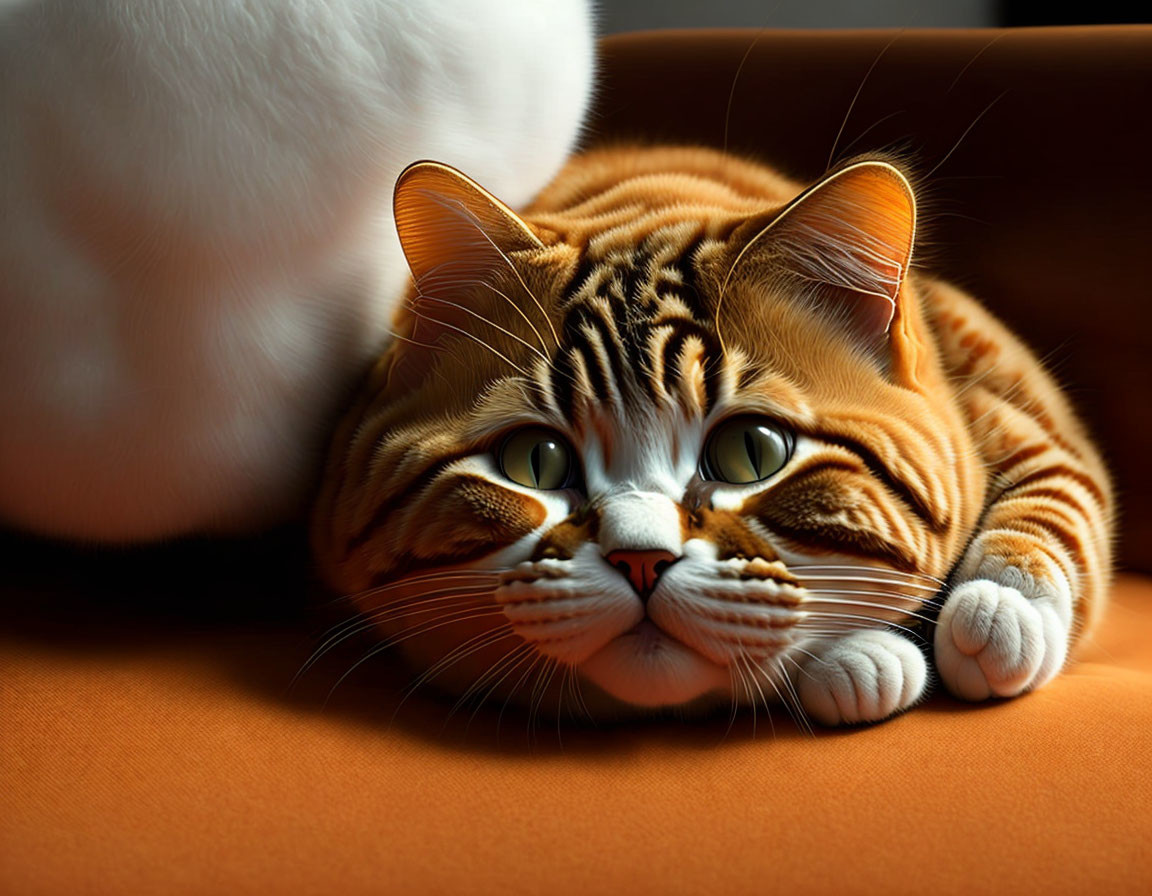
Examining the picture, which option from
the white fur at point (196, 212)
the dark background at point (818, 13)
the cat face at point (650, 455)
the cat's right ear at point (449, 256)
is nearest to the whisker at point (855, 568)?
the cat face at point (650, 455)

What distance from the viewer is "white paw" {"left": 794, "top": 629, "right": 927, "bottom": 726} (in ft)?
2.70

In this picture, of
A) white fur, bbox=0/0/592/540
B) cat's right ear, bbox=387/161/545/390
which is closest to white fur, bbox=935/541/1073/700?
cat's right ear, bbox=387/161/545/390

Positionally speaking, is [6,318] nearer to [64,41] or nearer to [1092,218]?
[64,41]

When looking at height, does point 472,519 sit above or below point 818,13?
below

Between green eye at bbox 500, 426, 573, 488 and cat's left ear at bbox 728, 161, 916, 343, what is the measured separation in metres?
0.20

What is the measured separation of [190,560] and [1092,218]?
1.06 metres

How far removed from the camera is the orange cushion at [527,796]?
2.23 ft

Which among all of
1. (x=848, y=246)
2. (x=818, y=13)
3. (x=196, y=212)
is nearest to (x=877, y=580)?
(x=848, y=246)

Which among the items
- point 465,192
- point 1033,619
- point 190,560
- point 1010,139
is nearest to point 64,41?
point 465,192

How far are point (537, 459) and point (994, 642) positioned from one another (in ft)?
1.21

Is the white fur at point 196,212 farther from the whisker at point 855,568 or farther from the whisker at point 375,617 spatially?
the whisker at point 855,568

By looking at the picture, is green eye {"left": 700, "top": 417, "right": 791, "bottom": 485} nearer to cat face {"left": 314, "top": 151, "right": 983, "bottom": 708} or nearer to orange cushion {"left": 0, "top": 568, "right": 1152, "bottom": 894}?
cat face {"left": 314, "top": 151, "right": 983, "bottom": 708}

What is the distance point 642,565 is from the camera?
77 cm

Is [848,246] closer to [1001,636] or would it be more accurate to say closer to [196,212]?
[1001,636]
